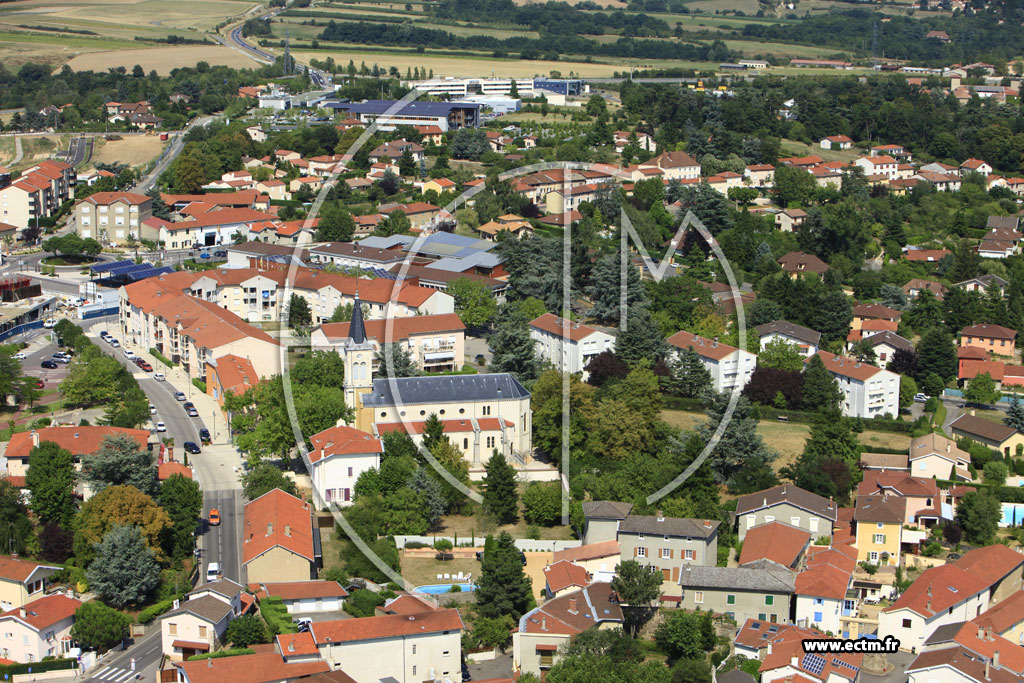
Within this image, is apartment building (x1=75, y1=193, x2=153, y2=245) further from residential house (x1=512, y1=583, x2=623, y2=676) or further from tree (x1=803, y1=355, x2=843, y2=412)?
residential house (x1=512, y1=583, x2=623, y2=676)

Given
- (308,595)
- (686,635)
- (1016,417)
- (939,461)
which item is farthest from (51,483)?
(1016,417)

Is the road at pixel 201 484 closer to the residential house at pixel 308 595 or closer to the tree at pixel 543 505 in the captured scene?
the residential house at pixel 308 595

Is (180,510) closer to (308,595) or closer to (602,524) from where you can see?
(308,595)

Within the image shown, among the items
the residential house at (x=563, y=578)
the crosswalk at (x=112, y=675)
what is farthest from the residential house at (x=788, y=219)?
the crosswalk at (x=112, y=675)

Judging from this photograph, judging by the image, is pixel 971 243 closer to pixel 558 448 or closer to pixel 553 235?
pixel 553 235

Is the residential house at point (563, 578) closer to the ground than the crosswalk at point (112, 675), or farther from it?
farther from it

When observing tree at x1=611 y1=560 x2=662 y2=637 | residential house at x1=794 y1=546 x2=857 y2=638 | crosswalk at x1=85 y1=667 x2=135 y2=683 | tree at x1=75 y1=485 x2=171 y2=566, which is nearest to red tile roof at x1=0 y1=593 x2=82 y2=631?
crosswalk at x1=85 y1=667 x2=135 y2=683
